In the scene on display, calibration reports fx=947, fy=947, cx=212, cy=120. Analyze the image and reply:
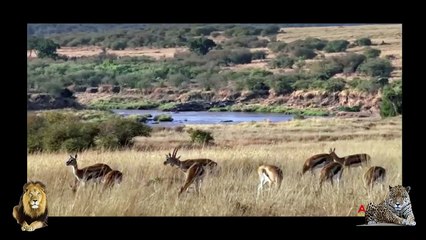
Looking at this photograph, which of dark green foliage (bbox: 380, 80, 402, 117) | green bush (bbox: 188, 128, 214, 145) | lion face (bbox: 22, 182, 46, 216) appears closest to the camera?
lion face (bbox: 22, 182, 46, 216)

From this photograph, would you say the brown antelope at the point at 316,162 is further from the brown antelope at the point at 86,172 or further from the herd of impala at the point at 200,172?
the brown antelope at the point at 86,172

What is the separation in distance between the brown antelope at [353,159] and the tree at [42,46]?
4095 mm

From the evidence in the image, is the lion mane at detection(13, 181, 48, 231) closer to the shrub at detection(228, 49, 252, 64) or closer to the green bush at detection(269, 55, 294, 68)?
the shrub at detection(228, 49, 252, 64)

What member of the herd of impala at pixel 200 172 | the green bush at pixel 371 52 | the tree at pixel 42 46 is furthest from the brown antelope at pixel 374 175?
the tree at pixel 42 46

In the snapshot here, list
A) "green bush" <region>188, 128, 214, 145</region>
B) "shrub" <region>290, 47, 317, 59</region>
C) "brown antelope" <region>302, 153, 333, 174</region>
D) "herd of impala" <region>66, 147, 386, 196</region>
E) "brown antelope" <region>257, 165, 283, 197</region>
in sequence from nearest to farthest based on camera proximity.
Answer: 1. "herd of impala" <region>66, 147, 386, 196</region>
2. "brown antelope" <region>257, 165, 283, 197</region>
3. "brown antelope" <region>302, 153, 333, 174</region>
4. "green bush" <region>188, 128, 214, 145</region>
5. "shrub" <region>290, 47, 317, 59</region>

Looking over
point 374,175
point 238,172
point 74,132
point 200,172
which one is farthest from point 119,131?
point 374,175

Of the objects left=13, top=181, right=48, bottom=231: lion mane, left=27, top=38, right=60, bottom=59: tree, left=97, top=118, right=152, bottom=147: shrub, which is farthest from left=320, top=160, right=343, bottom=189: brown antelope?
left=27, top=38, right=60, bottom=59: tree

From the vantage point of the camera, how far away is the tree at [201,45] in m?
13.1

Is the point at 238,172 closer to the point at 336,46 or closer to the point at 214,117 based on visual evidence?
the point at 214,117

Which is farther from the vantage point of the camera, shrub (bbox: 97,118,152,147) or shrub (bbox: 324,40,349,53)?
shrub (bbox: 324,40,349,53)

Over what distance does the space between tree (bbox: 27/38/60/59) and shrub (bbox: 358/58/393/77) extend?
14.0 feet

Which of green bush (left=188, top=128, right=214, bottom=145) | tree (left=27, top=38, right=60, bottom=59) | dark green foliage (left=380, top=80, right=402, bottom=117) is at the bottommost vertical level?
green bush (left=188, top=128, right=214, bottom=145)

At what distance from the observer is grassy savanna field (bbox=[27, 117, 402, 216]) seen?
39.5 feet

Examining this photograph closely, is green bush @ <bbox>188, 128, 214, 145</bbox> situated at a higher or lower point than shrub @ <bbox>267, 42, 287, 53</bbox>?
lower
